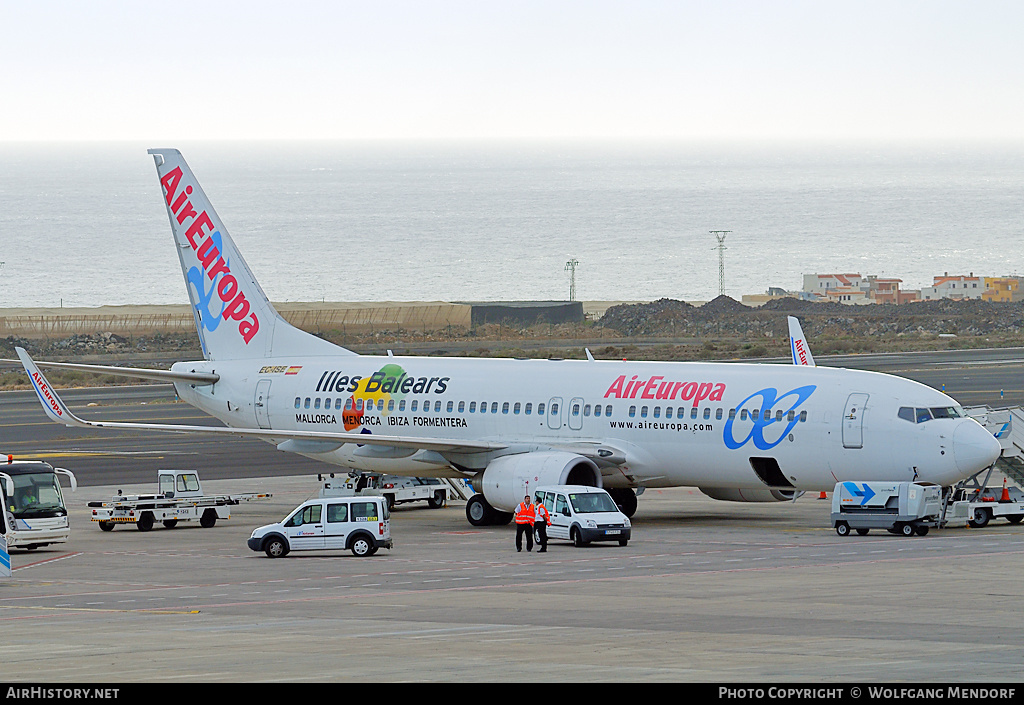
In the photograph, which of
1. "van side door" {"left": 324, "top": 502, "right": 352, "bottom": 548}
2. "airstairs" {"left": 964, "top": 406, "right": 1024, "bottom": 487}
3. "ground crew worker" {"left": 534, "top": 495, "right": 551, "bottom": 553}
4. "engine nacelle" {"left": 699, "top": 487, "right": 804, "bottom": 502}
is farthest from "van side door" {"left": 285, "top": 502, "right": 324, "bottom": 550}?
"airstairs" {"left": 964, "top": 406, "right": 1024, "bottom": 487}

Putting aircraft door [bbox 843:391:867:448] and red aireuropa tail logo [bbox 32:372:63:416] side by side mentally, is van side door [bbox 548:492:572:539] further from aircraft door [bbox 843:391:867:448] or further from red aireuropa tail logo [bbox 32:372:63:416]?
red aireuropa tail logo [bbox 32:372:63:416]

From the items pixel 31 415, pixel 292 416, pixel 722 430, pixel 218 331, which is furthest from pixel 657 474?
pixel 31 415

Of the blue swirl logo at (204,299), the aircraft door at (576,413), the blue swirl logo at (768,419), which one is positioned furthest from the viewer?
the blue swirl logo at (204,299)

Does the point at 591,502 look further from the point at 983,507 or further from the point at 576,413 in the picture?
the point at 983,507

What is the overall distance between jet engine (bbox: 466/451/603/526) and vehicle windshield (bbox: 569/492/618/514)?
246 cm

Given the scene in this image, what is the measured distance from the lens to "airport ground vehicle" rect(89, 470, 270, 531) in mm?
47812

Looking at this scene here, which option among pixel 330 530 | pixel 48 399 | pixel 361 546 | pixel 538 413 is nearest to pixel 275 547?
pixel 330 530

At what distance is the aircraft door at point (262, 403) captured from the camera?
54.7 m

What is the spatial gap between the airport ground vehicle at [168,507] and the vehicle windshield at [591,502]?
12995 mm

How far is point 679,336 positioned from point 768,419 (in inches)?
3826

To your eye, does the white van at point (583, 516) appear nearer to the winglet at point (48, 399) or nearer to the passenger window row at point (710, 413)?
the passenger window row at point (710, 413)

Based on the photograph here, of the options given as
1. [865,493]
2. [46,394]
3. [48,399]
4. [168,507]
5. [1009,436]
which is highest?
[46,394]

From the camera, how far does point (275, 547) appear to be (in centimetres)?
4034

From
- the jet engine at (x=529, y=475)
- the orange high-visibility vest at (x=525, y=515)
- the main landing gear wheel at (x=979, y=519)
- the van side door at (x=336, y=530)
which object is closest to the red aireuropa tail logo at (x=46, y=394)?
the van side door at (x=336, y=530)
